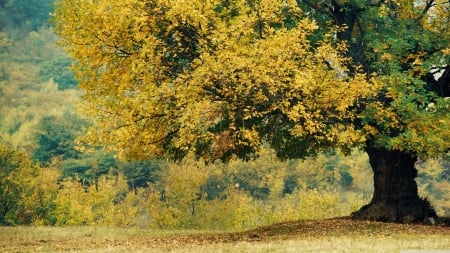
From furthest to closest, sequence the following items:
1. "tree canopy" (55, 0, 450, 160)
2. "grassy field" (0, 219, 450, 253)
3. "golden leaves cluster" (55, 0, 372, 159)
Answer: "tree canopy" (55, 0, 450, 160) → "golden leaves cluster" (55, 0, 372, 159) → "grassy field" (0, 219, 450, 253)

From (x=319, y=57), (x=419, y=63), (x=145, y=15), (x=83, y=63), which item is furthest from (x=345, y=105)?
(x=83, y=63)

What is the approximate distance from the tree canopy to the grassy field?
2778 mm

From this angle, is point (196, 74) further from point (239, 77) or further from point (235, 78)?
point (239, 77)

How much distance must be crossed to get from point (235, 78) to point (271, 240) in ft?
15.5

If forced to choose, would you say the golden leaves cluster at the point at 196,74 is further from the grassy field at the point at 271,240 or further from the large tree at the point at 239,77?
the grassy field at the point at 271,240

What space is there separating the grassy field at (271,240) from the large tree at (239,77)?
2.78 metres

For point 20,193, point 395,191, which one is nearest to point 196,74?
point 395,191

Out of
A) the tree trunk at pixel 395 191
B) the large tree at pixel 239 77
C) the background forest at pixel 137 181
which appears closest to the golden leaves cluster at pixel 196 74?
the large tree at pixel 239 77

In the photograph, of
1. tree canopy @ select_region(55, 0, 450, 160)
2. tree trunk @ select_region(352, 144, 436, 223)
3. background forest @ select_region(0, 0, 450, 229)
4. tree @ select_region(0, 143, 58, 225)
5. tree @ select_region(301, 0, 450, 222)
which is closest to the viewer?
tree canopy @ select_region(55, 0, 450, 160)

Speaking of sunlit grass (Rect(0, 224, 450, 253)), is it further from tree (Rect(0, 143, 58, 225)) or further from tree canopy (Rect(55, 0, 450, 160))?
tree (Rect(0, 143, 58, 225))

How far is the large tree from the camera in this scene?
63.7 feet

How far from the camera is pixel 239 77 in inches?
761

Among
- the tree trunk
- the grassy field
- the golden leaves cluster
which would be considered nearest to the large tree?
the golden leaves cluster

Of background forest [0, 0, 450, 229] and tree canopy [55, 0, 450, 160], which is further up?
tree canopy [55, 0, 450, 160]
